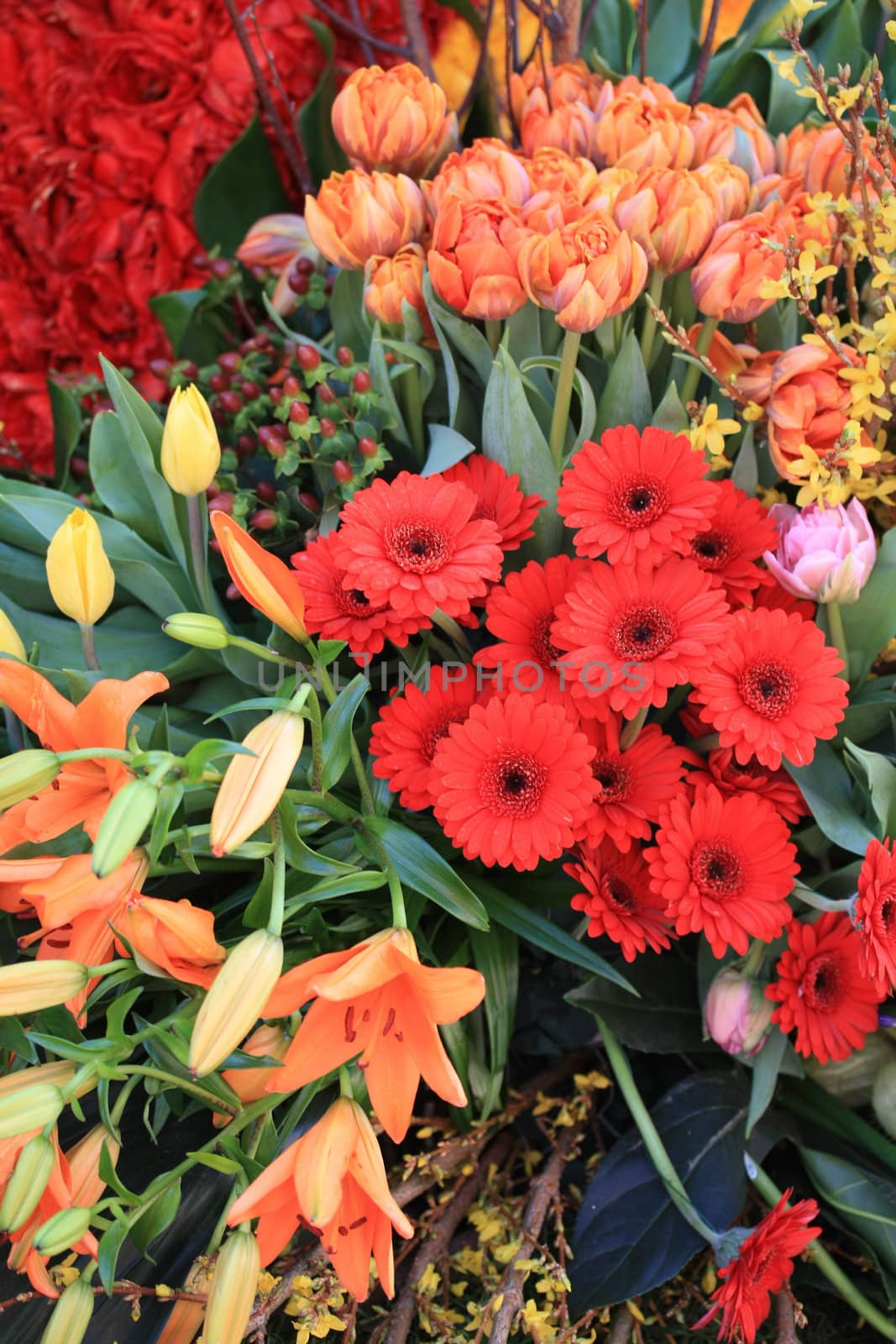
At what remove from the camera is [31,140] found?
40.1 inches

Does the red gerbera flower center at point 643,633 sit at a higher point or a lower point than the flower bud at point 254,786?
lower

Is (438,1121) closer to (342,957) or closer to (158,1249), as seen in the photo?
(158,1249)

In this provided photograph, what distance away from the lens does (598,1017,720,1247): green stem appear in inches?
23.8

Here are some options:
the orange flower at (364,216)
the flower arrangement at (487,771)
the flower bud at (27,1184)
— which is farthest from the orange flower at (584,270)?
the flower bud at (27,1184)

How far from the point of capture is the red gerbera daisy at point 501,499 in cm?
58

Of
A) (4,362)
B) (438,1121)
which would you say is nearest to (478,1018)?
(438,1121)

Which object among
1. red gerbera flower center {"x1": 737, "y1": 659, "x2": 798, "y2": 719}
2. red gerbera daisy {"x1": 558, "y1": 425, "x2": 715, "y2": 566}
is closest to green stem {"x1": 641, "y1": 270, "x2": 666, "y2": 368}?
red gerbera daisy {"x1": 558, "y1": 425, "x2": 715, "y2": 566}

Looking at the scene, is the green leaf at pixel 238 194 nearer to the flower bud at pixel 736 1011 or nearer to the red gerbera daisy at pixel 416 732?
the red gerbera daisy at pixel 416 732

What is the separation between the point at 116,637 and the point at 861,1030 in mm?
490

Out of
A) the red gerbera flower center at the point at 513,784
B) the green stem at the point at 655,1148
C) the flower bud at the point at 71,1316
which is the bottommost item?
the green stem at the point at 655,1148

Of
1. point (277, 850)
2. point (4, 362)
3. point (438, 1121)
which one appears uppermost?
point (277, 850)

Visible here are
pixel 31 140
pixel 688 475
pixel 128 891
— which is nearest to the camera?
pixel 128 891

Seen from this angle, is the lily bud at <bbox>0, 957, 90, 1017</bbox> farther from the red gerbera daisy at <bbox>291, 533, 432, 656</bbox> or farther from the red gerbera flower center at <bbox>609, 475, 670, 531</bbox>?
the red gerbera flower center at <bbox>609, 475, 670, 531</bbox>

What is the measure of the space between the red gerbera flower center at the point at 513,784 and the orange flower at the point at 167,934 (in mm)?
140
